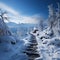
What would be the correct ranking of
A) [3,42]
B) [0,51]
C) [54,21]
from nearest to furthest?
[0,51]
[3,42]
[54,21]

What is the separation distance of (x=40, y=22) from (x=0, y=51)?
2422 inches

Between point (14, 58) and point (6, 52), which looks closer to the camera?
point (14, 58)

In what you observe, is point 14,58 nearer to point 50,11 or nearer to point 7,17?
point 7,17

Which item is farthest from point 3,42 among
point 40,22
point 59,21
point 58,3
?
point 40,22

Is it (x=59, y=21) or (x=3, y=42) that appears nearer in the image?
(x=3, y=42)

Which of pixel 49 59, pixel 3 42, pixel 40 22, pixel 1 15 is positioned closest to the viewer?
pixel 49 59

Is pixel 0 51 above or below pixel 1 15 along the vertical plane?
below

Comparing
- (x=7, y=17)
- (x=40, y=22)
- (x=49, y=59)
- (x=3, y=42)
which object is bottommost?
(x=49, y=59)

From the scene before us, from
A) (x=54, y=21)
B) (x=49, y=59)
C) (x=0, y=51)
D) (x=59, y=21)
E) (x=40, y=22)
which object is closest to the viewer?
(x=49, y=59)

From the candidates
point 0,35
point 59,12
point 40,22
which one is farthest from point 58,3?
point 0,35

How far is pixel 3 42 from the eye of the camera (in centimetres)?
1738

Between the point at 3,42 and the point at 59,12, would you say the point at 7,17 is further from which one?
the point at 59,12

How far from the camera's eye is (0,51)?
14953 mm

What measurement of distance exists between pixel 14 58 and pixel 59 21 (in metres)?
35.2
